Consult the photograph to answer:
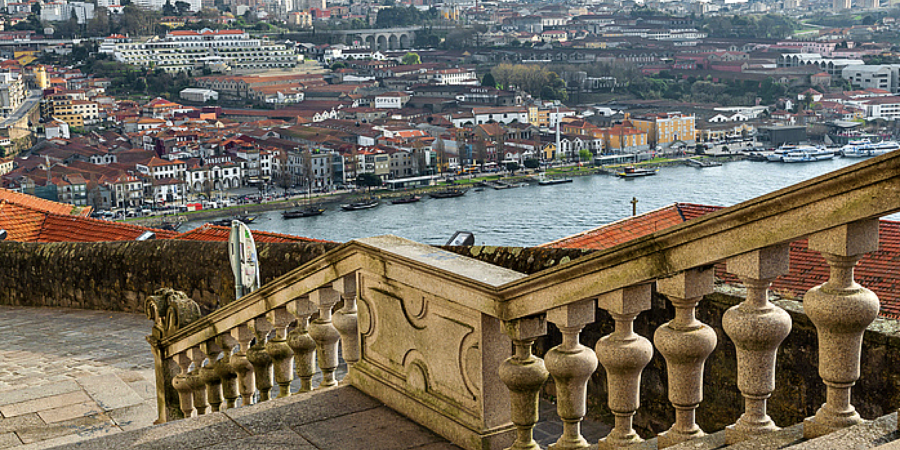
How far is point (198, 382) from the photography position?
2.74 m

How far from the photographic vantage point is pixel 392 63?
91.5 meters

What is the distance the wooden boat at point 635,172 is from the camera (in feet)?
179

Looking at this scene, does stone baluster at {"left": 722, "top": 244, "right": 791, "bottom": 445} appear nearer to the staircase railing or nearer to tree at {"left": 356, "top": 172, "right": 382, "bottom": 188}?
the staircase railing

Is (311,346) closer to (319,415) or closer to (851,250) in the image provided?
(319,415)

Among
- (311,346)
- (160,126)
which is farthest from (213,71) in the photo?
(311,346)

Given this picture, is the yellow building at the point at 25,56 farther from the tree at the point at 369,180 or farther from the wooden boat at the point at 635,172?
the wooden boat at the point at 635,172

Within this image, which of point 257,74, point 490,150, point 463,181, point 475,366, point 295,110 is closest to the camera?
point 475,366

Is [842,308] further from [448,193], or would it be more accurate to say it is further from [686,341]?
[448,193]

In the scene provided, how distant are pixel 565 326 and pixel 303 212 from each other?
48073 millimetres

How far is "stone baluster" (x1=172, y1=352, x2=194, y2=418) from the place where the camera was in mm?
2807

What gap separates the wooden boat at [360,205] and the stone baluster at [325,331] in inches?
1893

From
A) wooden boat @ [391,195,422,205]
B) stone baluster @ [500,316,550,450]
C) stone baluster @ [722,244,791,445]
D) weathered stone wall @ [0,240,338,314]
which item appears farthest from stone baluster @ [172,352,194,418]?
wooden boat @ [391,195,422,205]

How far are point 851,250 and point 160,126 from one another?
6822cm

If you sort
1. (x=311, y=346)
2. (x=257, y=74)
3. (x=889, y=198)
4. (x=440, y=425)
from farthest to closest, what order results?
(x=257, y=74) < (x=311, y=346) < (x=440, y=425) < (x=889, y=198)
